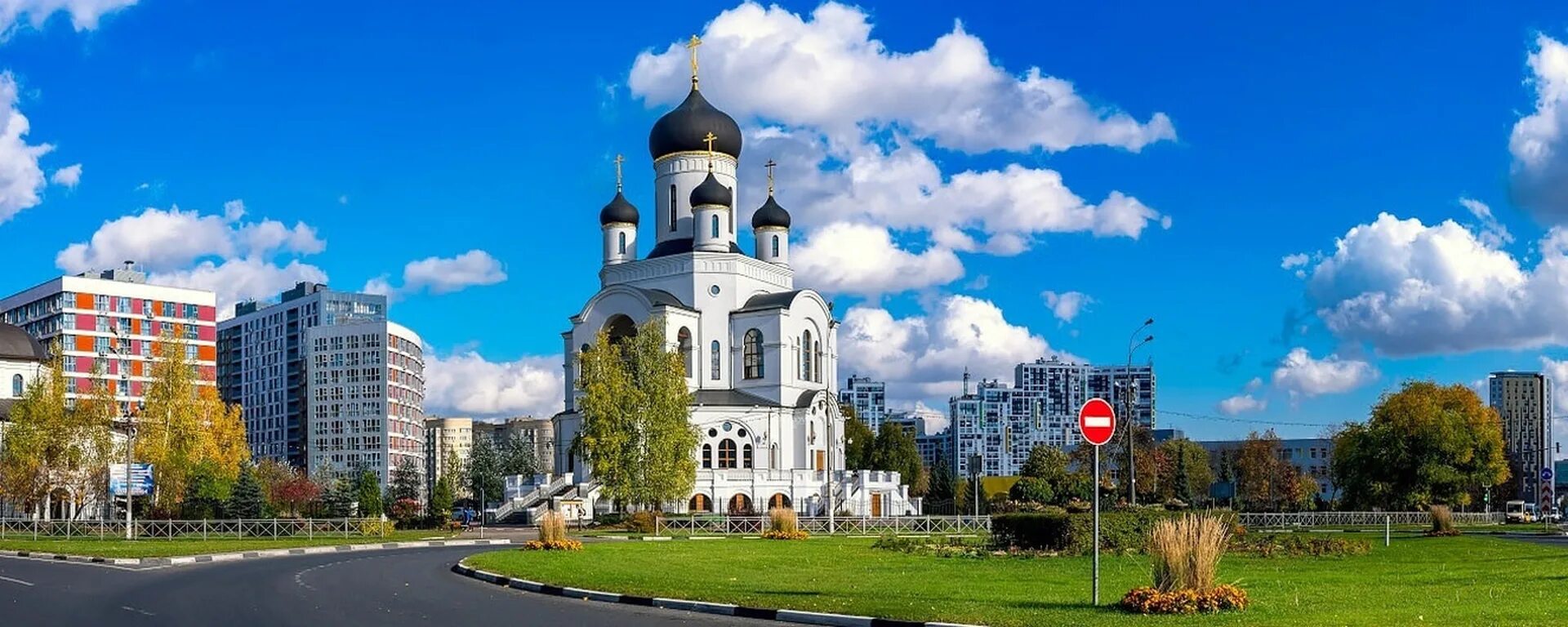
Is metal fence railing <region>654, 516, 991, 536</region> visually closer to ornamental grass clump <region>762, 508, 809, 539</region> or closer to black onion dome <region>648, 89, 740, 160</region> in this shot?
ornamental grass clump <region>762, 508, 809, 539</region>

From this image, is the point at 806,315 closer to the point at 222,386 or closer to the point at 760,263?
the point at 760,263

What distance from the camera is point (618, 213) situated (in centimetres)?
8969

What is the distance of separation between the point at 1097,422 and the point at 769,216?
7058 cm

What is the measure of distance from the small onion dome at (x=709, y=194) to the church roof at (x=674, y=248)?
2.78 m

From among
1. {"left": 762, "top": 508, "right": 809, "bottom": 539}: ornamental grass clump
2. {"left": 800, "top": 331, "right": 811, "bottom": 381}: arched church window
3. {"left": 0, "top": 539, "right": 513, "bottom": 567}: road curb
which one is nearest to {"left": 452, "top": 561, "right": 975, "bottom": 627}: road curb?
{"left": 0, "top": 539, "right": 513, "bottom": 567}: road curb

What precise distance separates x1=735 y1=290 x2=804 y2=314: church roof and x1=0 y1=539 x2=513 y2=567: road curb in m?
33.3

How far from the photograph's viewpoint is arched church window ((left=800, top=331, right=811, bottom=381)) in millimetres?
85812

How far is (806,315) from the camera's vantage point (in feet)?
283

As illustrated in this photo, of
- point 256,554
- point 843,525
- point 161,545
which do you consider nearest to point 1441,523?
point 843,525

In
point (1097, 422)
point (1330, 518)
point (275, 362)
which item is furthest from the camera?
point (275, 362)

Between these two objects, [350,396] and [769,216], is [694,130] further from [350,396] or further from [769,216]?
[350,396]

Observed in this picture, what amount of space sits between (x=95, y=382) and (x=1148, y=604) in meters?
62.2

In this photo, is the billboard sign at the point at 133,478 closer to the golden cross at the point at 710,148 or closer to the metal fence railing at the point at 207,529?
the metal fence railing at the point at 207,529

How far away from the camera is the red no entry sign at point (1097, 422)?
20.1 m
